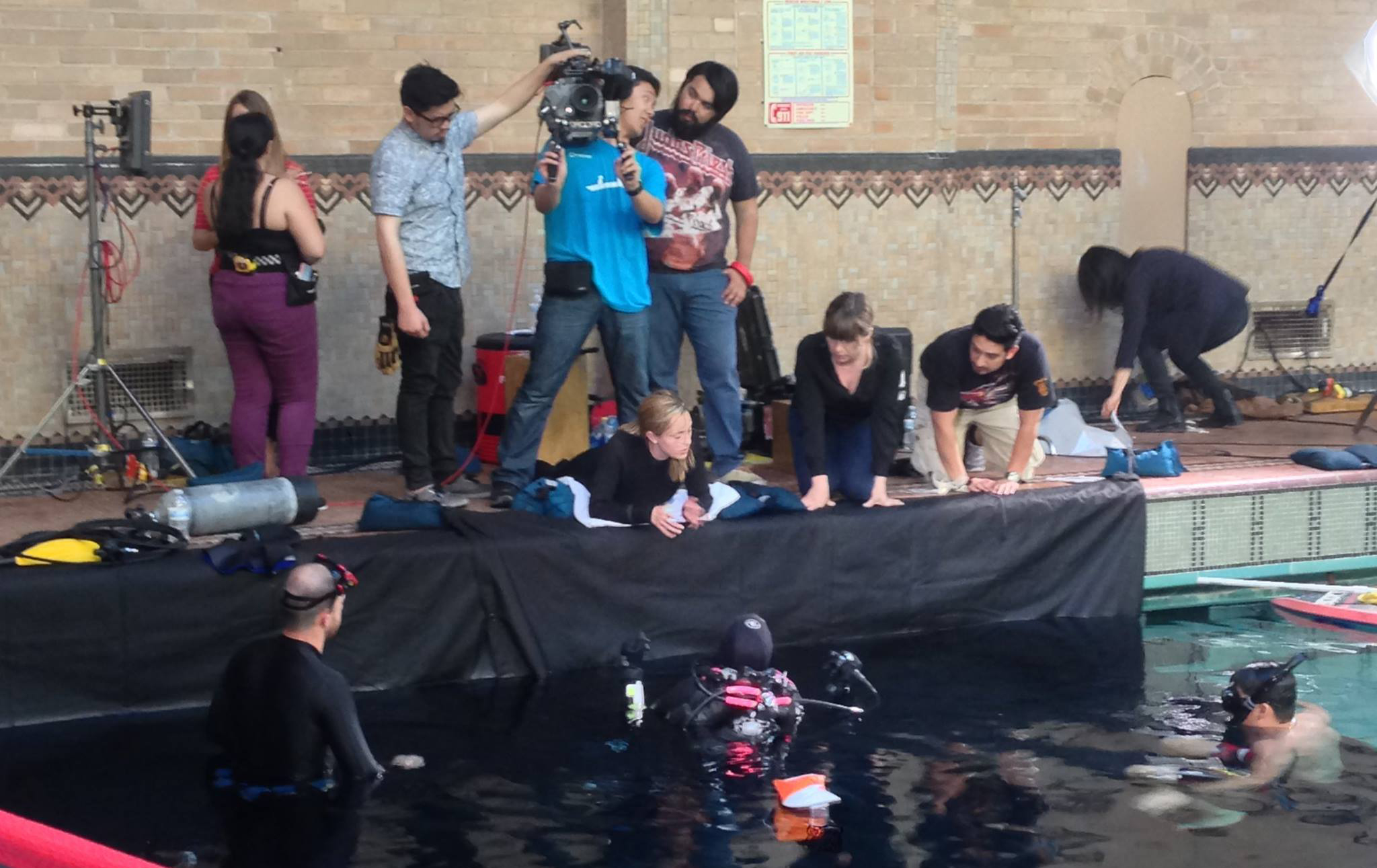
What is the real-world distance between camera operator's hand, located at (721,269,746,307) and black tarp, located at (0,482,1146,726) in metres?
1.09

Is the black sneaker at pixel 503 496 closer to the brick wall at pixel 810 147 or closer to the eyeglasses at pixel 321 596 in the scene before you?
the eyeglasses at pixel 321 596

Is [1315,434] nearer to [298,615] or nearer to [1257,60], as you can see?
[1257,60]

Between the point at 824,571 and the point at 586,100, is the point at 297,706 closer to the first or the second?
the point at 824,571

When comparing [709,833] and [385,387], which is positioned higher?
[385,387]

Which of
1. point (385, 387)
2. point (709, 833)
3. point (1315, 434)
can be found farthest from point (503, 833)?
point (1315, 434)

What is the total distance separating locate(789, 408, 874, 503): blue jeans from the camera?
7.66m

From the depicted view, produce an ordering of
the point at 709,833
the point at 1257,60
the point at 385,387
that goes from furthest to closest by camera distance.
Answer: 1. the point at 1257,60
2. the point at 385,387
3. the point at 709,833

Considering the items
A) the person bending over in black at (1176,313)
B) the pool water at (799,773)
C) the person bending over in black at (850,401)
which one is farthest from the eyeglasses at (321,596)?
the person bending over in black at (1176,313)

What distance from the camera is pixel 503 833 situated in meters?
5.21

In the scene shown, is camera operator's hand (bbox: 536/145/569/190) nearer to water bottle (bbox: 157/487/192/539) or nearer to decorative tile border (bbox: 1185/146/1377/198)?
water bottle (bbox: 157/487/192/539)

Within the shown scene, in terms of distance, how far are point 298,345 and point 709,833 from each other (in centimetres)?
303

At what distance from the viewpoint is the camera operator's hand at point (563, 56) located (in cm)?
705

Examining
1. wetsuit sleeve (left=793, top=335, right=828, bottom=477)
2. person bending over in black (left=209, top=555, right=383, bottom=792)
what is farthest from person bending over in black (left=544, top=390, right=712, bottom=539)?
person bending over in black (left=209, top=555, right=383, bottom=792)

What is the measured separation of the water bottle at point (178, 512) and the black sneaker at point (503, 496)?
1351 millimetres
